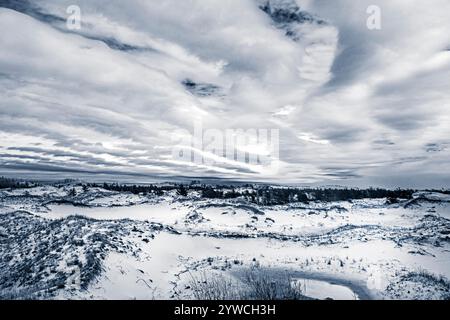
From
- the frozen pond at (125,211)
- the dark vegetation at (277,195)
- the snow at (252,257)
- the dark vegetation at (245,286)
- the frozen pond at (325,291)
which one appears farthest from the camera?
the dark vegetation at (277,195)

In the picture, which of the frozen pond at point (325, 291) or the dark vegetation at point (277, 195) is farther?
the dark vegetation at point (277, 195)

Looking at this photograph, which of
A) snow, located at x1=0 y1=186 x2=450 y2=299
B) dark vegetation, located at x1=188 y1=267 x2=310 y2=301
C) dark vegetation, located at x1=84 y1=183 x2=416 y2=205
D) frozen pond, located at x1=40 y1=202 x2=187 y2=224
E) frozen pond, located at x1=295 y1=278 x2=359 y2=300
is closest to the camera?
dark vegetation, located at x1=188 y1=267 x2=310 y2=301

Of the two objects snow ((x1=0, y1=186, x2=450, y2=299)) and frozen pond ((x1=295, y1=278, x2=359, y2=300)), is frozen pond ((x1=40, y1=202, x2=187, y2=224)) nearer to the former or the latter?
snow ((x1=0, y1=186, x2=450, y2=299))

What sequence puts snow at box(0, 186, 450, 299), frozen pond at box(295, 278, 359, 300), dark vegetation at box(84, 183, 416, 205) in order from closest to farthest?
frozen pond at box(295, 278, 359, 300) → snow at box(0, 186, 450, 299) → dark vegetation at box(84, 183, 416, 205)

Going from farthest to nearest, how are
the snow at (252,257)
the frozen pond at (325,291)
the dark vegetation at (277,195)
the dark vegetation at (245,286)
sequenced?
the dark vegetation at (277,195) → the snow at (252,257) → the frozen pond at (325,291) → the dark vegetation at (245,286)

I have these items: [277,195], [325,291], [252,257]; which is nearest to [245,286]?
[325,291]

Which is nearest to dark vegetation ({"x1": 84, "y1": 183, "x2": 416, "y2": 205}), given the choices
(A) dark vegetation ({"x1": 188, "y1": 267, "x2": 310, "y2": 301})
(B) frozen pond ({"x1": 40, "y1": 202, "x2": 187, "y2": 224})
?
(B) frozen pond ({"x1": 40, "y1": 202, "x2": 187, "y2": 224})

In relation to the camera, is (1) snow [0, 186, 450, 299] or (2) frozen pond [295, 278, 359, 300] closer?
(2) frozen pond [295, 278, 359, 300]

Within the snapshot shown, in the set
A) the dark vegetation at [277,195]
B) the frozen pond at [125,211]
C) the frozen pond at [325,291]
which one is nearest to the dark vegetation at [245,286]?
the frozen pond at [325,291]

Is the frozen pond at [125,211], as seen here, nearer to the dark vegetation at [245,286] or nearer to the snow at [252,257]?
the snow at [252,257]

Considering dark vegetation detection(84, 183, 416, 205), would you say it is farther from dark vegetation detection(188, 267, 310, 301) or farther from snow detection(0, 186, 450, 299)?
dark vegetation detection(188, 267, 310, 301)

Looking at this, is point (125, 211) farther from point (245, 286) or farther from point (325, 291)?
point (325, 291)
